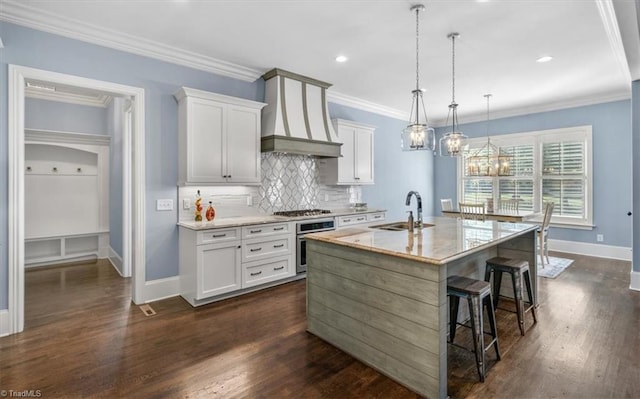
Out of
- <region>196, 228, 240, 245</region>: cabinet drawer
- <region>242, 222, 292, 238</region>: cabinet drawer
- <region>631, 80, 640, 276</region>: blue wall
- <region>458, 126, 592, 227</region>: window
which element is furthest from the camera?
<region>458, 126, 592, 227</region>: window

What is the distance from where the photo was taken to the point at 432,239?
2.53 m

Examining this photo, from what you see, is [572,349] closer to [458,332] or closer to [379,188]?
[458,332]

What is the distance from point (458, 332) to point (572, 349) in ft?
2.74

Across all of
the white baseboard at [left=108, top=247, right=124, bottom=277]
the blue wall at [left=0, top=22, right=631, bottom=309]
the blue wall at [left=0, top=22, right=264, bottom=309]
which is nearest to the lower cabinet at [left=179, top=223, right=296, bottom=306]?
the blue wall at [left=0, top=22, right=264, bottom=309]

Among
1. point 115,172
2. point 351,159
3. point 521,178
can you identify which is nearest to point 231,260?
point 351,159

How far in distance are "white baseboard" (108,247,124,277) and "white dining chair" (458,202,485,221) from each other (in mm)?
5373

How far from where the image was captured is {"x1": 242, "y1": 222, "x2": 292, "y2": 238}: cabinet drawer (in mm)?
3838

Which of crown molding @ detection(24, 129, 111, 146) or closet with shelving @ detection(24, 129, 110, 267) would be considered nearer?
crown molding @ detection(24, 129, 111, 146)

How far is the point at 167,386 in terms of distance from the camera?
7.02 ft

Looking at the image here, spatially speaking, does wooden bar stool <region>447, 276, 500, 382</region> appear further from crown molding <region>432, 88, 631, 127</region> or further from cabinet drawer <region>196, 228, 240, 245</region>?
crown molding <region>432, 88, 631, 127</region>

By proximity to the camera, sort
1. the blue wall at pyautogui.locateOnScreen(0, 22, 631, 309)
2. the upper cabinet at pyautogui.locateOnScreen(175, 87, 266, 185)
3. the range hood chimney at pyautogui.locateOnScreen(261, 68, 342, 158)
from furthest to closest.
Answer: the range hood chimney at pyautogui.locateOnScreen(261, 68, 342, 158) → the upper cabinet at pyautogui.locateOnScreen(175, 87, 266, 185) → the blue wall at pyautogui.locateOnScreen(0, 22, 631, 309)

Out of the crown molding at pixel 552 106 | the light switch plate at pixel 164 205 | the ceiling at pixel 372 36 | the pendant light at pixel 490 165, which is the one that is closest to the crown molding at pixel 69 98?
the ceiling at pixel 372 36

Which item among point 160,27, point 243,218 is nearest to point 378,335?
point 243,218

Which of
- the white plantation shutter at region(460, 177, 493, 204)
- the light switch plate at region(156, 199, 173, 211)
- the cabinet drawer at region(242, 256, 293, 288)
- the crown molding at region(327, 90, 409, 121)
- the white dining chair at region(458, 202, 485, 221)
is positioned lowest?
the cabinet drawer at region(242, 256, 293, 288)
